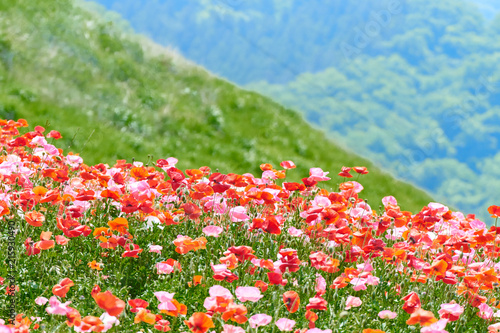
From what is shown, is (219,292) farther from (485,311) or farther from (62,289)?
(485,311)

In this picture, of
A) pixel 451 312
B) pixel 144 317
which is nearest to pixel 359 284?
pixel 451 312

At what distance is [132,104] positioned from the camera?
36.8 ft

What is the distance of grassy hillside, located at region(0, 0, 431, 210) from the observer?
9.19 meters

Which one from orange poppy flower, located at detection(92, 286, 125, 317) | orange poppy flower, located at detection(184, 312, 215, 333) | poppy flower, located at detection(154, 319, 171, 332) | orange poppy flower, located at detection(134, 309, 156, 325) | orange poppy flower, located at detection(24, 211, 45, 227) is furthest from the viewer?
orange poppy flower, located at detection(24, 211, 45, 227)

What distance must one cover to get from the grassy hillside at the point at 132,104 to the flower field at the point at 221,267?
472cm

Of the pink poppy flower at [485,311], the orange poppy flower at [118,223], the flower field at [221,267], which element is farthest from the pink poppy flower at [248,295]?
the pink poppy flower at [485,311]

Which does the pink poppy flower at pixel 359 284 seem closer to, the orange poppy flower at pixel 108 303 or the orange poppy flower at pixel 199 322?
the orange poppy flower at pixel 199 322

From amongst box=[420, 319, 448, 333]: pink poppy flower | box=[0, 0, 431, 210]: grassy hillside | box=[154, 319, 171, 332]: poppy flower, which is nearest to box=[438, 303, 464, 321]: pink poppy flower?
box=[420, 319, 448, 333]: pink poppy flower

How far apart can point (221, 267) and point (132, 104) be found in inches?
368

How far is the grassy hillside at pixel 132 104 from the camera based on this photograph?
9.19m

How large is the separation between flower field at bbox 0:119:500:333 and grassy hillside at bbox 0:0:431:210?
472 centimetres

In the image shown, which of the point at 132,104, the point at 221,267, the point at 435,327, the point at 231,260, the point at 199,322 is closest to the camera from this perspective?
the point at 199,322

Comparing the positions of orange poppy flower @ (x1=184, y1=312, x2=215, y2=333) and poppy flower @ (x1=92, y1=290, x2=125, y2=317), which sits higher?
orange poppy flower @ (x1=184, y1=312, x2=215, y2=333)

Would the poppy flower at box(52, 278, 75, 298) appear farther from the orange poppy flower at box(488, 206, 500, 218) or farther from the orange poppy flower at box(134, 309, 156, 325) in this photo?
the orange poppy flower at box(488, 206, 500, 218)
